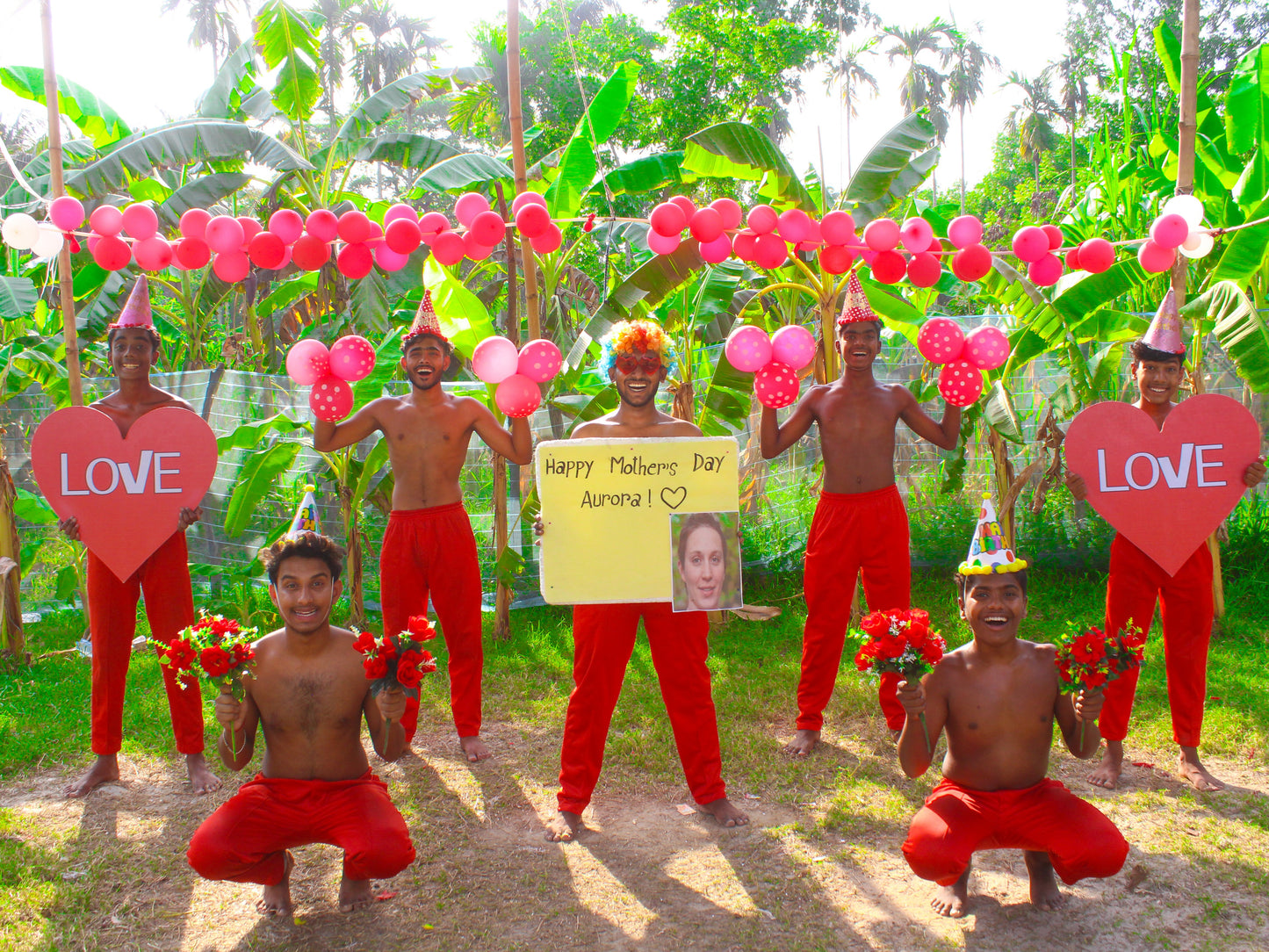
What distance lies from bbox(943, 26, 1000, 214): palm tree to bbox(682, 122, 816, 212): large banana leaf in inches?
1113

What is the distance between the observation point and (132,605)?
4082 millimetres

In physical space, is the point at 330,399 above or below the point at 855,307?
below

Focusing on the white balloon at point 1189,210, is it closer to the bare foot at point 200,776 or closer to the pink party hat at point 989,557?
the pink party hat at point 989,557

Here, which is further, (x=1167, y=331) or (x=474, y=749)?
(x=474, y=749)

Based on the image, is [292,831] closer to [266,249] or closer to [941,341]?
[266,249]

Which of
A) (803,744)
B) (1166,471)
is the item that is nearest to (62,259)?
(803,744)

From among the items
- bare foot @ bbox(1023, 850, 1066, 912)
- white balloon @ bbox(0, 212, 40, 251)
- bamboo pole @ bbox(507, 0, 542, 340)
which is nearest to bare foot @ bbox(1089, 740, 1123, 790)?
bare foot @ bbox(1023, 850, 1066, 912)

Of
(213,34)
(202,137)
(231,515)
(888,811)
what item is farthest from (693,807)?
(213,34)

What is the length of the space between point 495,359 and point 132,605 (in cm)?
202

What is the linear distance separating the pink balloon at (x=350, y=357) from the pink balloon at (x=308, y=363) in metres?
0.04

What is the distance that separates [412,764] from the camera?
430cm

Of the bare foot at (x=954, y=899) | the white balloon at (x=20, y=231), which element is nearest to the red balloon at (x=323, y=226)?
the white balloon at (x=20, y=231)

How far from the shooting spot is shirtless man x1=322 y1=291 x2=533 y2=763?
13.8 ft

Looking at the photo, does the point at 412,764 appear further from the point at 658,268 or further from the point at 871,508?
the point at 658,268
